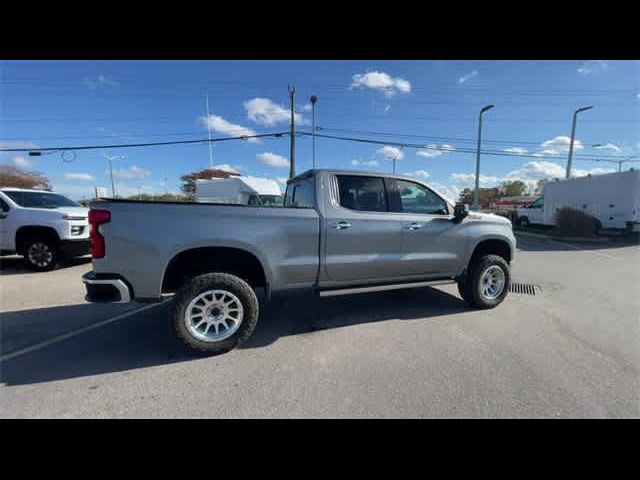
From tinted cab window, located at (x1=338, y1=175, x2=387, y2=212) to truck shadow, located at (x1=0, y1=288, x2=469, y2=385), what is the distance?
1544mm

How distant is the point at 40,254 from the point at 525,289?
1028cm

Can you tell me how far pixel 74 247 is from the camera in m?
6.45

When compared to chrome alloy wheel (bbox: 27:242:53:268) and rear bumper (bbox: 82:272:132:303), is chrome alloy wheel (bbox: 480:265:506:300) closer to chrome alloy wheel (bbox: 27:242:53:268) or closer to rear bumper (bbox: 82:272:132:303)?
rear bumper (bbox: 82:272:132:303)

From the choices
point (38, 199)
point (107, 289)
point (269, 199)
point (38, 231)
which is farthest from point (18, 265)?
point (269, 199)

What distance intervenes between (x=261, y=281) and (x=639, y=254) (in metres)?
11.9

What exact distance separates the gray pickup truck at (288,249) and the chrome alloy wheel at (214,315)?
10 millimetres

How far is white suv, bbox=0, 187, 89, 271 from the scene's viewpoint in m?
6.15

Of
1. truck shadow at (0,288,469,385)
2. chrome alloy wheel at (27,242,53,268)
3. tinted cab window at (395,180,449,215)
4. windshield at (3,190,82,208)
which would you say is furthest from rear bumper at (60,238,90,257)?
tinted cab window at (395,180,449,215)

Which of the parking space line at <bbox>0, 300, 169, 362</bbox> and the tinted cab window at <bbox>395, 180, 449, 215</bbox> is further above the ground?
the tinted cab window at <bbox>395, 180, 449, 215</bbox>

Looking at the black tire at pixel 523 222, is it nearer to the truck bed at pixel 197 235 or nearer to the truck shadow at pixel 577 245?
the truck shadow at pixel 577 245

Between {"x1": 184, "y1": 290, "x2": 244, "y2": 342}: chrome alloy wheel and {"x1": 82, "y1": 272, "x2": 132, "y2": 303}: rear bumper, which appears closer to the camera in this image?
{"x1": 82, "y1": 272, "x2": 132, "y2": 303}: rear bumper
